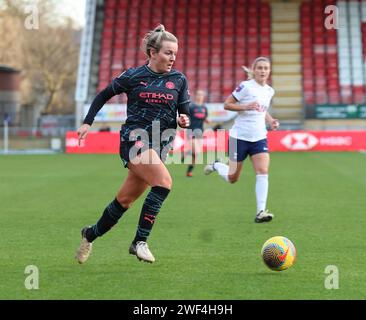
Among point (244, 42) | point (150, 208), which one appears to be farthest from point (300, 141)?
point (150, 208)

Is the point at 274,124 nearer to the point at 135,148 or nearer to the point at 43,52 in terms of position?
the point at 135,148

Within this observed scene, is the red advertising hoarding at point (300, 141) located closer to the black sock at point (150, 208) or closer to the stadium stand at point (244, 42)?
the stadium stand at point (244, 42)

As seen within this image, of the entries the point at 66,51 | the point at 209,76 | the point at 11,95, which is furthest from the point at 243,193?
the point at 66,51

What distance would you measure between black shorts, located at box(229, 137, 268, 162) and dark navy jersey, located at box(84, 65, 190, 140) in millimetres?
3871

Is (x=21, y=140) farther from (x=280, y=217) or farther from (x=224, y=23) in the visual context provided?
(x=280, y=217)

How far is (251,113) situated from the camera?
1149 centimetres

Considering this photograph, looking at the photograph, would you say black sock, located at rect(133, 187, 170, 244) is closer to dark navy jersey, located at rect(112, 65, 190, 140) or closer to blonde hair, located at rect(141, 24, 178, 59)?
dark navy jersey, located at rect(112, 65, 190, 140)

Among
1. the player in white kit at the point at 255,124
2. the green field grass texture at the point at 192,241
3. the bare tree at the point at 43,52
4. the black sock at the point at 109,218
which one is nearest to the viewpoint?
the green field grass texture at the point at 192,241

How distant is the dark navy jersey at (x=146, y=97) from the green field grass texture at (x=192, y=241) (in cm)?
128

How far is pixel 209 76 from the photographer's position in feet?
132

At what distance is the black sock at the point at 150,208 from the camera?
24.7ft

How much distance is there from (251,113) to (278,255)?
4438mm

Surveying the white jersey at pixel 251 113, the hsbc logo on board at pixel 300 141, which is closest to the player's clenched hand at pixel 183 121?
the white jersey at pixel 251 113
